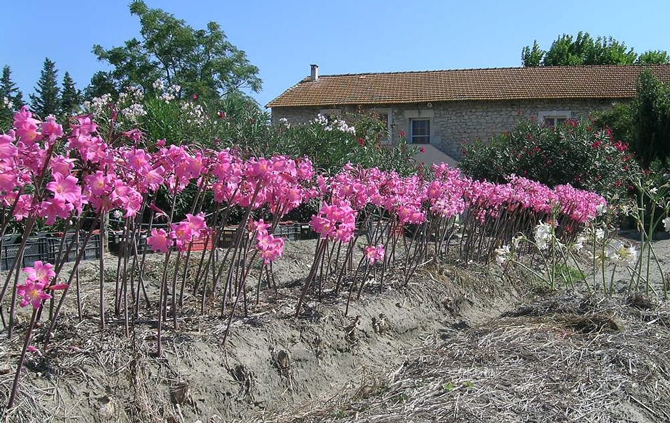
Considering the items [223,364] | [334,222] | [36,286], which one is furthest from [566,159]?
[36,286]

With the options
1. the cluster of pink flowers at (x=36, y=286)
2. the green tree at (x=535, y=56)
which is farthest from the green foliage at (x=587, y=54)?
the cluster of pink flowers at (x=36, y=286)

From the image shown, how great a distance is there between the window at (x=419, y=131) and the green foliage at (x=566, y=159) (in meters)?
10.6

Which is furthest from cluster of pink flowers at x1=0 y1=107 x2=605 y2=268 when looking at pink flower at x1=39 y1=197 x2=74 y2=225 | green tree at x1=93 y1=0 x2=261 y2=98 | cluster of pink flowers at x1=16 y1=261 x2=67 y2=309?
green tree at x1=93 y1=0 x2=261 y2=98

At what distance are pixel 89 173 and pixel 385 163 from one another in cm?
1007

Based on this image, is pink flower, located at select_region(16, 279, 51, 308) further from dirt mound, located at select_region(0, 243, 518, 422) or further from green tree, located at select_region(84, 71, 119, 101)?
green tree, located at select_region(84, 71, 119, 101)

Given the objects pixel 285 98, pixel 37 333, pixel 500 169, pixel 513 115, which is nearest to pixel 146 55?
pixel 285 98

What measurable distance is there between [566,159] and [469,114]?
1157 cm

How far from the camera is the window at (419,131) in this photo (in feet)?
85.5

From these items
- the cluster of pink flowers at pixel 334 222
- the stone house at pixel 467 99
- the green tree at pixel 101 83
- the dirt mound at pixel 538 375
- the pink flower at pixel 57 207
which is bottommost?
the dirt mound at pixel 538 375

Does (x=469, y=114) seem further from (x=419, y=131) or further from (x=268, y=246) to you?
(x=268, y=246)

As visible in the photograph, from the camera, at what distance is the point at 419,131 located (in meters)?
26.4

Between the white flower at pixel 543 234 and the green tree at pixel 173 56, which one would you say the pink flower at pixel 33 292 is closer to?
the white flower at pixel 543 234

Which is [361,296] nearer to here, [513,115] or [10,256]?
[10,256]

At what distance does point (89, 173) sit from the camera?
8.33 feet
